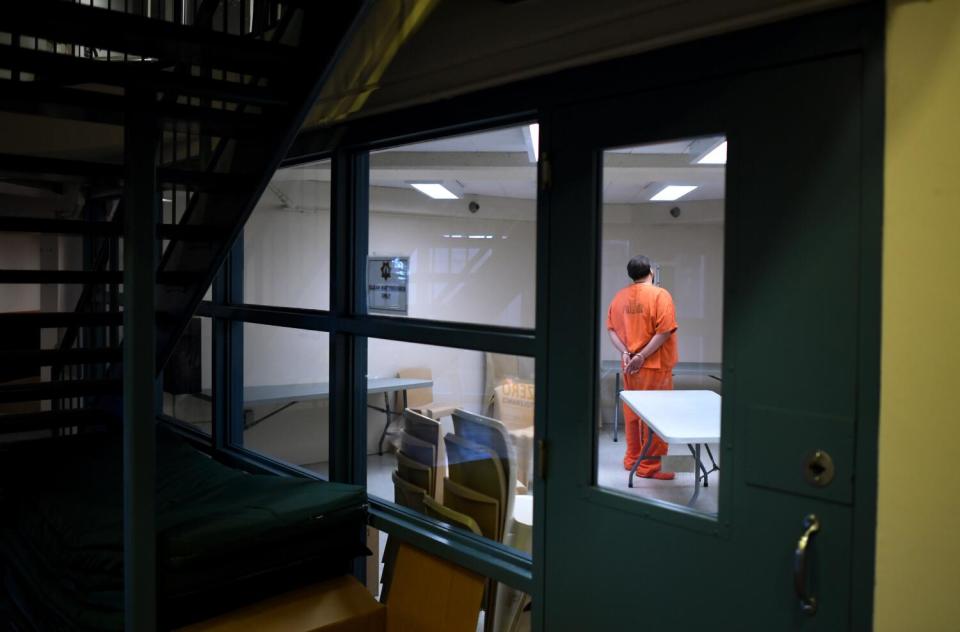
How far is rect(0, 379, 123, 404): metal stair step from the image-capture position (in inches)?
102

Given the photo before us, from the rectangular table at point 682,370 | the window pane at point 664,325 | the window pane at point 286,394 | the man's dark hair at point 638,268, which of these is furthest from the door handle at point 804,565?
the window pane at point 286,394

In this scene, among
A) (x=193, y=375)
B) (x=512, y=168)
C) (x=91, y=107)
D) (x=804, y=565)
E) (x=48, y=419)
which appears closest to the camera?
(x=804, y=565)

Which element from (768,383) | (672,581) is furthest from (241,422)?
(768,383)

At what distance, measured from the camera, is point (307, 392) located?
162 inches

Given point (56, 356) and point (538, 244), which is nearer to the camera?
point (538, 244)

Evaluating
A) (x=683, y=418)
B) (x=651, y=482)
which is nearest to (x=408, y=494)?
(x=651, y=482)

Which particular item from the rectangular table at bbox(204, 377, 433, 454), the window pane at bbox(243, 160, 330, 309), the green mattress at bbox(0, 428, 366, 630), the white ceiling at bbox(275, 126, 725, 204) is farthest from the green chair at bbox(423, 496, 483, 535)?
the window pane at bbox(243, 160, 330, 309)

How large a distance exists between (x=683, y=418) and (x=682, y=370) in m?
0.14

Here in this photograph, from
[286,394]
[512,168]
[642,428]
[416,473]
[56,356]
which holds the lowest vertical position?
[416,473]

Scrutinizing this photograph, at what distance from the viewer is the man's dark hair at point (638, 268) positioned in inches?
78.0

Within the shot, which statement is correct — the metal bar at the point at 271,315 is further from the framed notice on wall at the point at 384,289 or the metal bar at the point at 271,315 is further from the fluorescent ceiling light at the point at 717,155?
the fluorescent ceiling light at the point at 717,155

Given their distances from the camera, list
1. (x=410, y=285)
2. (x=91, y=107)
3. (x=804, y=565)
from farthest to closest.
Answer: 1. (x=410, y=285)
2. (x=91, y=107)
3. (x=804, y=565)

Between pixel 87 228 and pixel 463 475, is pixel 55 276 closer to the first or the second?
pixel 87 228

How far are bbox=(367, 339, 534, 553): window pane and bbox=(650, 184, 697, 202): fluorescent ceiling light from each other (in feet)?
2.31
